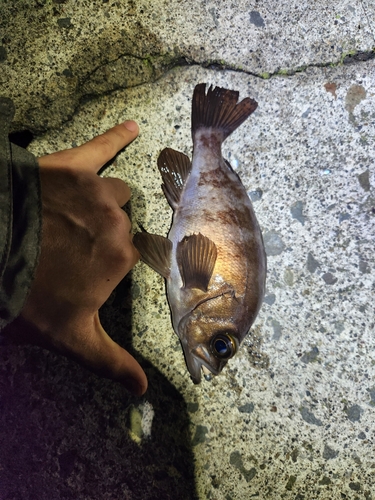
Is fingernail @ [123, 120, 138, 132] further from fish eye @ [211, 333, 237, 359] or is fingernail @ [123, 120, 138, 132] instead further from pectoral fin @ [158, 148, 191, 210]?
fish eye @ [211, 333, 237, 359]

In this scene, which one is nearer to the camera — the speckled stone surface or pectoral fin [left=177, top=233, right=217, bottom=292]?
pectoral fin [left=177, top=233, right=217, bottom=292]

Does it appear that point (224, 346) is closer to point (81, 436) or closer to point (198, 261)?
point (198, 261)

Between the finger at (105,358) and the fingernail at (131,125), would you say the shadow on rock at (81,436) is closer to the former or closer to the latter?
the finger at (105,358)

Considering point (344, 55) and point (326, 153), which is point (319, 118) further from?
point (344, 55)

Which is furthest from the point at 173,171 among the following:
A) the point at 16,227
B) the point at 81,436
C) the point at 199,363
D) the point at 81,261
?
the point at 81,436

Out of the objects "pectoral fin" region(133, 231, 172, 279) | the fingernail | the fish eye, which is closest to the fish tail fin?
the fingernail

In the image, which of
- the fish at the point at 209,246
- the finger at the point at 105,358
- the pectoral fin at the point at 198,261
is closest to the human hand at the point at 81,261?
the finger at the point at 105,358

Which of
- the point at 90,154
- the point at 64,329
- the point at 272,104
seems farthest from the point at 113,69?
the point at 64,329

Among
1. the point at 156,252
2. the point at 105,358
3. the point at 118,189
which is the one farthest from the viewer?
the point at 118,189
